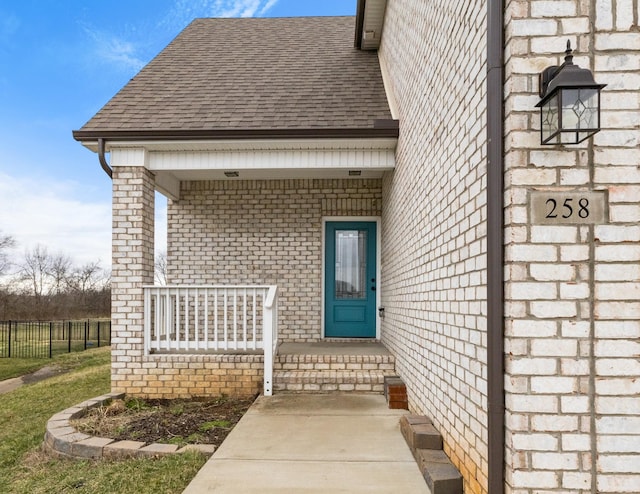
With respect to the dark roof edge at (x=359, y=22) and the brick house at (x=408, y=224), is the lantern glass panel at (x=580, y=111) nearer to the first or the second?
the brick house at (x=408, y=224)

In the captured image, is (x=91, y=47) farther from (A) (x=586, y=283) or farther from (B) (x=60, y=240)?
(A) (x=586, y=283)

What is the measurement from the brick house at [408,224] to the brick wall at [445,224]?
0.03 meters

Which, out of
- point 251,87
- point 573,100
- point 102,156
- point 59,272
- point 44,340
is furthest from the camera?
point 59,272

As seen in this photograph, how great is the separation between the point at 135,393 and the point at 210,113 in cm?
373

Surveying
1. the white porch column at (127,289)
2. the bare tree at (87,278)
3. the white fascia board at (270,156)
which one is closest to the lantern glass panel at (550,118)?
the white fascia board at (270,156)

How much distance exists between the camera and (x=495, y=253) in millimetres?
2402

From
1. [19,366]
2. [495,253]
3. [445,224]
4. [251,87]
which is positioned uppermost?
[251,87]

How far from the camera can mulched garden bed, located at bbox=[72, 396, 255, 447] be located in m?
4.29

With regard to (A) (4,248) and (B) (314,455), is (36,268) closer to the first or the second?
(A) (4,248)

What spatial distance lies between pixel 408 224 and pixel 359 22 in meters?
4.45

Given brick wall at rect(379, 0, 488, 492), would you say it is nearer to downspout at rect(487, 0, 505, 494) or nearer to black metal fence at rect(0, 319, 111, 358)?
downspout at rect(487, 0, 505, 494)

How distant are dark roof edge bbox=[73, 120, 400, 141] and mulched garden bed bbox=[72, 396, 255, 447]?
126 inches

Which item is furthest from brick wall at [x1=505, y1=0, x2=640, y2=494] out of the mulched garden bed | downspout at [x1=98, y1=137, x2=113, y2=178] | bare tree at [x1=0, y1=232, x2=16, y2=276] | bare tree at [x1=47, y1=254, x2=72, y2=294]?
bare tree at [x1=0, y1=232, x2=16, y2=276]

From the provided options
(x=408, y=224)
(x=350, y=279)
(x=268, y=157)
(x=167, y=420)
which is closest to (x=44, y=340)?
(x=350, y=279)
